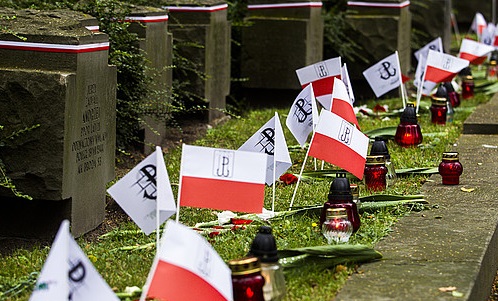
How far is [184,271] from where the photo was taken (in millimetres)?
4160

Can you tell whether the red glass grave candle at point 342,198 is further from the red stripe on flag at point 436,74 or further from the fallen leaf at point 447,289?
the red stripe on flag at point 436,74

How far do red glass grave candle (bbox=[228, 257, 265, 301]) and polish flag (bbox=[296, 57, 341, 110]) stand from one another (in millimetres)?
3685

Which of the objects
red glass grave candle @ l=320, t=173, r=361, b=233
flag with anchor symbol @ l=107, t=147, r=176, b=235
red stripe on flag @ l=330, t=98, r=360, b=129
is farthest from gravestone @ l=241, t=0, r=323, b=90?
flag with anchor symbol @ l=107, t=147, r=176, b=235

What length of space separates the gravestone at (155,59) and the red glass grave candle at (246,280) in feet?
13.1

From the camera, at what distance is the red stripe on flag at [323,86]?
8.20 metres

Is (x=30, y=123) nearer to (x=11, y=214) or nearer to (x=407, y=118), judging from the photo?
(x=11, y=214)

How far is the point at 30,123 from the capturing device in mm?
6223

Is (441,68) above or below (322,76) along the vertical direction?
below

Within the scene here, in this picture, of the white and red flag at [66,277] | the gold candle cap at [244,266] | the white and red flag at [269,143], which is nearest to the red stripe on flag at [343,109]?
the white and red flag at [269,143]

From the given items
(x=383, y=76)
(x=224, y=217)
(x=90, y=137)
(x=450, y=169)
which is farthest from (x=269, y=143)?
(x=383, y=76)

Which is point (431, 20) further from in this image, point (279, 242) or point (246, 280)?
point (246, 280)

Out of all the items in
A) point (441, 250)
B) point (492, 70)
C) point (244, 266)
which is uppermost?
point (244, 266)

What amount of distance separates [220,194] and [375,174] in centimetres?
210

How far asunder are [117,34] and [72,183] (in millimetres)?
2241
